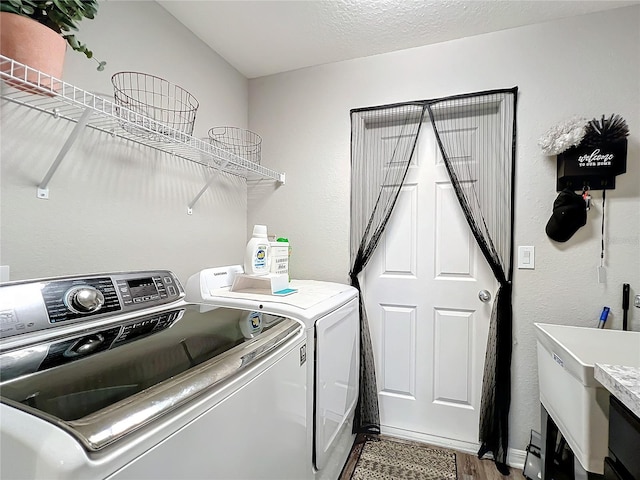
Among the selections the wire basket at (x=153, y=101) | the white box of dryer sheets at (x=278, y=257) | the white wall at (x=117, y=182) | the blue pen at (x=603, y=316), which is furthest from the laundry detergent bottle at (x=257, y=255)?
the blue pen at (x=603, y=316)

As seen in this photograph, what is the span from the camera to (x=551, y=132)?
1715mm

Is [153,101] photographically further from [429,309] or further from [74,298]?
[429,309]

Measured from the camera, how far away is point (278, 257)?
1801mm

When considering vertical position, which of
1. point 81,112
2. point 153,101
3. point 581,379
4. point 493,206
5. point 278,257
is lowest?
point 581,379

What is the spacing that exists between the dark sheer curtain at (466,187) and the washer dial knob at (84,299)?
1444mm

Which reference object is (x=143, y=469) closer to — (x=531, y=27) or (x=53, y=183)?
(x=53, y=183)

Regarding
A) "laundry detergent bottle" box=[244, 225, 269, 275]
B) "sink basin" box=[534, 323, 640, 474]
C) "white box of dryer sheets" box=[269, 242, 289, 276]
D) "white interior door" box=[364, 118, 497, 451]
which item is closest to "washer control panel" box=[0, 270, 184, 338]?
"laundry detergent bottle" box=[244, 225, 269, 275]

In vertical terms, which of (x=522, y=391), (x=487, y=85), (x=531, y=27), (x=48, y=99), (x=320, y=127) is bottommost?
(x=522, y=391)

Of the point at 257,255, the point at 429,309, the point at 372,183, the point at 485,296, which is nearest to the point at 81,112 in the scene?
the point at 257,255

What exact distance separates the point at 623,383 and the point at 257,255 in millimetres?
1430

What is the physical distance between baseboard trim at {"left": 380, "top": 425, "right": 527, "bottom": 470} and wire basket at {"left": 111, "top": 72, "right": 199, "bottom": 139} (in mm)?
2254

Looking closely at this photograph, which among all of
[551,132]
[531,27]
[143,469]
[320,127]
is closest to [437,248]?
[551,132]

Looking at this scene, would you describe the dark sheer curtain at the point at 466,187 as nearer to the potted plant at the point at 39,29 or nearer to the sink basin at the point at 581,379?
the sink basin at the point at 581,379

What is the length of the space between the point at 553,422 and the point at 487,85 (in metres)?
1.86
